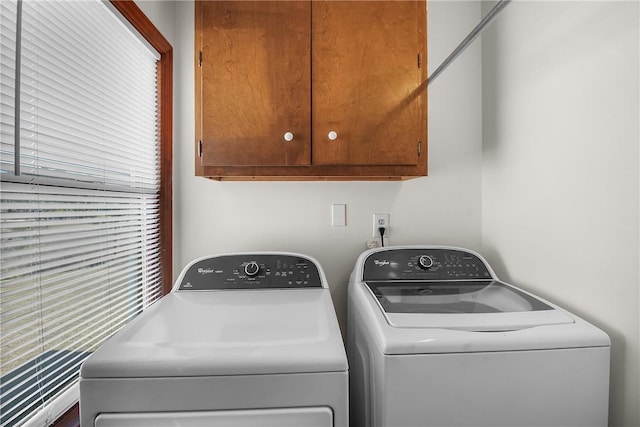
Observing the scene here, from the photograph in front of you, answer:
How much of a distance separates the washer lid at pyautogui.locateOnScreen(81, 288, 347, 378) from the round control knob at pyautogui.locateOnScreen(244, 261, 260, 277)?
0.91 feet

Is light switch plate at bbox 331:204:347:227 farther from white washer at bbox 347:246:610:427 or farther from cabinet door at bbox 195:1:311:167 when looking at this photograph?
white washer at bbox 347:246:610:427

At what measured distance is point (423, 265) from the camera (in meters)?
1.63

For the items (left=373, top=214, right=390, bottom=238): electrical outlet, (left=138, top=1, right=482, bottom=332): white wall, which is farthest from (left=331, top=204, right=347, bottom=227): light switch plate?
(left=373, top=214, right=390, bottom=238): electrical outlet

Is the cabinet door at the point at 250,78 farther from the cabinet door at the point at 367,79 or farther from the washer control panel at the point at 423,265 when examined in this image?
the washer control panel at the point at 423,265

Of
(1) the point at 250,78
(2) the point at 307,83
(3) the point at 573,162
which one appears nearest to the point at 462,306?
(3) the point at 573,162

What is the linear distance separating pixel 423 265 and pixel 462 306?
344mm

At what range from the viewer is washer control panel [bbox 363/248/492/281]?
1.62m

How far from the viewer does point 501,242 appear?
1.75 m

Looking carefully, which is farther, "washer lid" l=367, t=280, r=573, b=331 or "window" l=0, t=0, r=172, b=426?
"washer lid" l=367, t=280, r=573, b=331

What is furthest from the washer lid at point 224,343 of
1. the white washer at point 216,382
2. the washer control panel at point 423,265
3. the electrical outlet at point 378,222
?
the electrical outlet at point 378,222

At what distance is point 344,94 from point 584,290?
1.16 metres

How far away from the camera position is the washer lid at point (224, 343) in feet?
2.81

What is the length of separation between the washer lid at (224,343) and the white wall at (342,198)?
620 millimetres

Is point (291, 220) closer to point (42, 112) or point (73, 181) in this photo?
point (73, 181)
